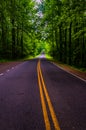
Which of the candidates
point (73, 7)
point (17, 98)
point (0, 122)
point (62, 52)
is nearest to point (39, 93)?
point (17, 98)

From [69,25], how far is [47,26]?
18.9 metres

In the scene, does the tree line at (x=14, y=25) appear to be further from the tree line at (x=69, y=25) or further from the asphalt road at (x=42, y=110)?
the asphalt road at (x=42, y=110)

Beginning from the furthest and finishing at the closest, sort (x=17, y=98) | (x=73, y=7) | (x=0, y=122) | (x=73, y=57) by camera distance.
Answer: (x=73, y=57)
(x=73, y=7)
(x=17, y=98)
(x=0, y=122)

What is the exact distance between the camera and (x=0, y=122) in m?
6.37

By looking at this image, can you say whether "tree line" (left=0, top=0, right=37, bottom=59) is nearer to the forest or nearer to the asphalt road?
the forest

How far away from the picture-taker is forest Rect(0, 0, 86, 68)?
31.6 meters

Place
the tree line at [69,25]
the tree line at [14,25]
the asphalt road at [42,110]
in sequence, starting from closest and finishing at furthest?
the asphalt road at [42,110] → the tree line at [69,25] → the tree line at [14,25]

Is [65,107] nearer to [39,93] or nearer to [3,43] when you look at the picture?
[39,93]

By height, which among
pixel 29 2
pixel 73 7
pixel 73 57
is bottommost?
pixel 73 57

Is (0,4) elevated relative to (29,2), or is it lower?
lower

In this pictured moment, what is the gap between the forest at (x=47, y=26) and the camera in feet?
104

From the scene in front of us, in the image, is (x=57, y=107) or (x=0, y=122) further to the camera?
(x=57, y=107)

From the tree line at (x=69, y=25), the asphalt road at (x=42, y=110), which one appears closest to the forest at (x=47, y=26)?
the tree line at (x=69, y=25)

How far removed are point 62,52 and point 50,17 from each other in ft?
27.5
